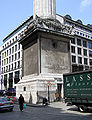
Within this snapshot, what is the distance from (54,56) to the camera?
2638 cm

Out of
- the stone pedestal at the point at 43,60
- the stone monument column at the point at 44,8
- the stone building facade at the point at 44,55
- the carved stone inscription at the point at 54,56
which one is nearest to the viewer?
the stone pedestal at the point at 43,60

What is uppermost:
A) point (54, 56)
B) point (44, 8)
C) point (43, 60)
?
point (44, 8)

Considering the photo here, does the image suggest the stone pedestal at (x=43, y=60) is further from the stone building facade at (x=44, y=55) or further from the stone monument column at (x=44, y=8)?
the stone monument column at (x=44, y=8)

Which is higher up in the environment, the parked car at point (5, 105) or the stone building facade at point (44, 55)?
the stone building facade at point (44, 55)

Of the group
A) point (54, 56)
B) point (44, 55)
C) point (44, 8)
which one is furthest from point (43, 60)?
point (44, 8)

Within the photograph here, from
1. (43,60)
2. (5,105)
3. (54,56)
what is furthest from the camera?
(54,56)

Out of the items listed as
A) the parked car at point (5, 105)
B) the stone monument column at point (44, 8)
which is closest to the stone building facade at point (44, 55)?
the stone monument column at point (44, 8)

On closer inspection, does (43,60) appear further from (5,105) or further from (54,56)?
(5,105)

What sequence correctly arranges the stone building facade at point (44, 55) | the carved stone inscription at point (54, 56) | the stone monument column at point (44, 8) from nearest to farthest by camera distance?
the stone building facade at point (44, 55) < the carved stone inscription at point (54, 56) < the stone monument column at point (44, 8)

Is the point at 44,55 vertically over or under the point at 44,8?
under

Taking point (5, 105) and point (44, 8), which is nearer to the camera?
point (5, 105)

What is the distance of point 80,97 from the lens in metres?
16.2

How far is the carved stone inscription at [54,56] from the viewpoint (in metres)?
25.4

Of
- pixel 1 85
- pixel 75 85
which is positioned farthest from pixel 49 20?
pixel 1 85
